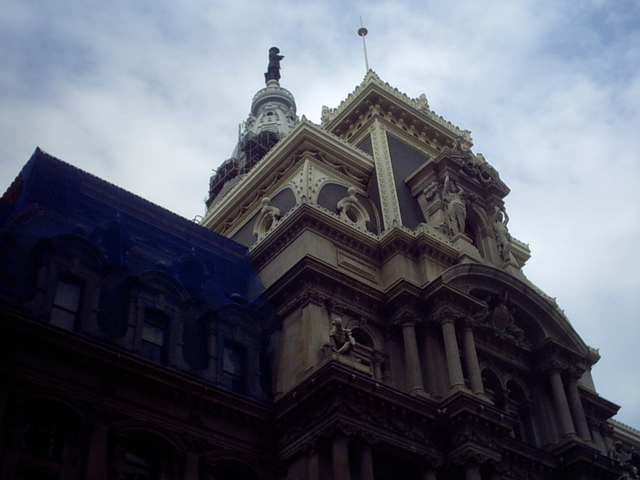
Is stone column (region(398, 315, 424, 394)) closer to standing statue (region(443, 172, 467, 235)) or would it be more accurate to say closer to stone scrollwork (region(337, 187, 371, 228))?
stone scrollwork (region(337, 187, 371, 228))

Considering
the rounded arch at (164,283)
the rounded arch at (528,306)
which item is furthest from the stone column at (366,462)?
the rounded arch at (528,306)

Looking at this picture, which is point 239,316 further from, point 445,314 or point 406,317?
point 445,314

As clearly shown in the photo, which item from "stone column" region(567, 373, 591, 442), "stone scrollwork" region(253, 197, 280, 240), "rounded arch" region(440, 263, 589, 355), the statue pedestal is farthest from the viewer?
"stone scrollwork" region(253, 197, 280, 240)

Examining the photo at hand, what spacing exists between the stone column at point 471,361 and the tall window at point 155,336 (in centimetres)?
1156

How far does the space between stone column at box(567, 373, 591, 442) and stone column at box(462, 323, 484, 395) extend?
571cm

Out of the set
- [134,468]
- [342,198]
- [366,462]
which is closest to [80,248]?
[134,468]

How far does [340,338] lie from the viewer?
33.4 meters

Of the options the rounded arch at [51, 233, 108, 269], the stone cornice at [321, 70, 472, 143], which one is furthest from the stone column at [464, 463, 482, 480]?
the stone cornice at [321, 70, 472, 143]

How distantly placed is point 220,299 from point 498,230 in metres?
15.3

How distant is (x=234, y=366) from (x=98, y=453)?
7930mm

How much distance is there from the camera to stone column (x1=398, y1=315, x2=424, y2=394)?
34.9 meters

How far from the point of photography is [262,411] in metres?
33.2

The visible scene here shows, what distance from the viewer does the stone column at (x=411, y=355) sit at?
34.9m

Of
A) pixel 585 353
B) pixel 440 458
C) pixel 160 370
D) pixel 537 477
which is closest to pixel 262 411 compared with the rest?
pixel 160 370
